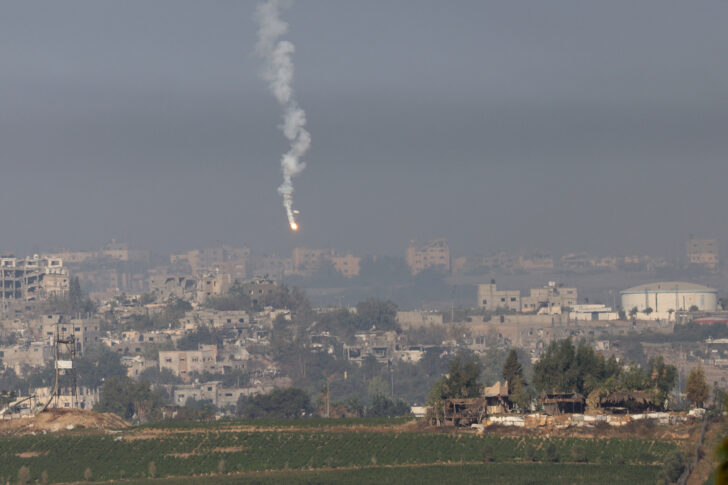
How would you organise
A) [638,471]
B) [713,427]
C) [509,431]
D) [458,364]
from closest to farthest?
[638,471]
[713,427]
[509,431]
[458,364]

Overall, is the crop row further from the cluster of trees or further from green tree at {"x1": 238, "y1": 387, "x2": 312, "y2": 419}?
green tree at {"x1": 238, "y1": 387, "x2": 312, "y2": 419}

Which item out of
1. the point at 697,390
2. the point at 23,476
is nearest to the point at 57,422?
the point at 23,476

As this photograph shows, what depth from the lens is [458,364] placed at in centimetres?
9419

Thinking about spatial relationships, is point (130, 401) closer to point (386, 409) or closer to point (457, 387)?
point (386, 409)

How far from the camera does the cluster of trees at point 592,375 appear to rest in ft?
269

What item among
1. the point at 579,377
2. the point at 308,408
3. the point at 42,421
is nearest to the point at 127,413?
the point at 308,408

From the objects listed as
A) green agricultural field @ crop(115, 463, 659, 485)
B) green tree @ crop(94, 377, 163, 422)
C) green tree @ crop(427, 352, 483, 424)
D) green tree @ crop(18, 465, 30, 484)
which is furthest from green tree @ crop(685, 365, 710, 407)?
green tree @ crop(94, 377, 163, 422)

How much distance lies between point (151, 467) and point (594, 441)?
71.2 ft

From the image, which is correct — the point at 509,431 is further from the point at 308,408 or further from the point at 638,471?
the point at 308,408

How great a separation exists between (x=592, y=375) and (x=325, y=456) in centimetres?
2017

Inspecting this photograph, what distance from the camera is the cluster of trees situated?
8206 centimetres

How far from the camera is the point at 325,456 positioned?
7506 cm

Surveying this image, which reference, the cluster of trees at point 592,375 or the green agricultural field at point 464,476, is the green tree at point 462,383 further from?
the green agricultural field at point 464,476

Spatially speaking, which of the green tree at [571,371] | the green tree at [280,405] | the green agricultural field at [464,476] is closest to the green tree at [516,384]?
the green tree at [571,371]
